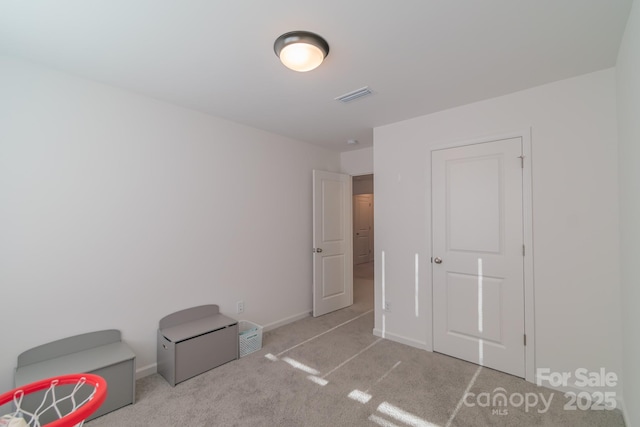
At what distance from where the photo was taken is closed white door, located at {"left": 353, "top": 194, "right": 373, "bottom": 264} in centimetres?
845

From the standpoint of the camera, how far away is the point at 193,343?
98.8 inches

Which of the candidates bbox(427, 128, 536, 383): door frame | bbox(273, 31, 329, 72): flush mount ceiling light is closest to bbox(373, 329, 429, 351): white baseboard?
bbox(427, 128, 536, 383): door frame

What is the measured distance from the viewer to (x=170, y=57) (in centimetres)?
198

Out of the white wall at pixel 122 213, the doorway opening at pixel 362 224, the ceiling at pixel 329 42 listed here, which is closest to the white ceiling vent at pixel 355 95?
the ceiling at pixel 329 42

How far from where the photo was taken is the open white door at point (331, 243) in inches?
160

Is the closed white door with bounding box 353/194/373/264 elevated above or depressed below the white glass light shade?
below

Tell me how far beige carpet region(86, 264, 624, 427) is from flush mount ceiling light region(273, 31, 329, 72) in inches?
93.8

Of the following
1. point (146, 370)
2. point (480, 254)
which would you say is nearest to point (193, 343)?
point (146, 370)

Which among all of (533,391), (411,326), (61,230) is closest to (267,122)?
(61,230)

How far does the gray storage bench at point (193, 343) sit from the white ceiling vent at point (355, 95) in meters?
2.39

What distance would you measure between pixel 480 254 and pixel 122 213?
325cm

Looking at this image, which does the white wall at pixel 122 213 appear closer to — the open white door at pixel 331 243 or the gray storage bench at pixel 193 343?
the gray storage bench at pixel 193 343

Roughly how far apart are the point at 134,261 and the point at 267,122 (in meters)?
1.96

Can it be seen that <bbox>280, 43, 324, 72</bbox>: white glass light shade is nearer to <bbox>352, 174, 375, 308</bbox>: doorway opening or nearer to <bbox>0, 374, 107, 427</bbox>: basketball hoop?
<bbox>0, 374, 107, 427</bbox>: basketball hoop
